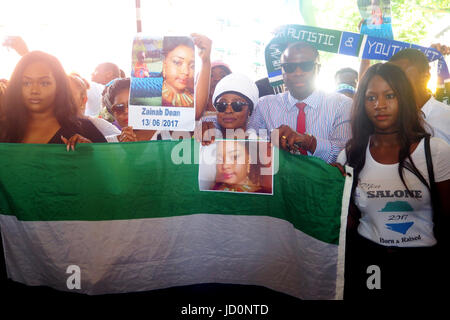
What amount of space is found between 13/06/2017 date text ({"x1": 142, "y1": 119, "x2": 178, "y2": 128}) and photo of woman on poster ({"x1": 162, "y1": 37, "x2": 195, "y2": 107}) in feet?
0.42

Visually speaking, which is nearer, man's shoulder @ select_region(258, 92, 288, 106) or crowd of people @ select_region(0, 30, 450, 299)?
crowd of people @ select_region(0, 30, 450, 299)

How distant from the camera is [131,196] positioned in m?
2.25

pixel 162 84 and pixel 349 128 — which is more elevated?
pixel 162 84

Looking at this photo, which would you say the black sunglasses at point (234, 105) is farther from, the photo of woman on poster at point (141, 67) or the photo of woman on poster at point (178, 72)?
the photo of woman on poster at point (141, 67)

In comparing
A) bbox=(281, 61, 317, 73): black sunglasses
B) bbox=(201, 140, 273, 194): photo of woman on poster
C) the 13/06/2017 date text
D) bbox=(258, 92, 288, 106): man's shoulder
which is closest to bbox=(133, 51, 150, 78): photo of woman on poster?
the 13/06/2017 date text

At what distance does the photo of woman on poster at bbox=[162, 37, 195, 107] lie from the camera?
92.7 inches

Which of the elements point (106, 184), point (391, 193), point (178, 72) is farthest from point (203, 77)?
point (391, 193)

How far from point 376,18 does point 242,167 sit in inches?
75.6

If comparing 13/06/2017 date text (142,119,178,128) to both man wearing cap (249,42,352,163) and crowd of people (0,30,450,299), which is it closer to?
crowd of people (0,30,450,299)

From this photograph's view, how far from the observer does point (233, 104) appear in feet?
7.66

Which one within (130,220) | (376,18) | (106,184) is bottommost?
(130,220)

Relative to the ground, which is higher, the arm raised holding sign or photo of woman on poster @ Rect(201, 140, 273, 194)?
the arm raised holding sign

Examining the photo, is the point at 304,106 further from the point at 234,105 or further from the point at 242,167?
the point at 242,167

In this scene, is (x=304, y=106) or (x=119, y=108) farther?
(x=119, y=108)
